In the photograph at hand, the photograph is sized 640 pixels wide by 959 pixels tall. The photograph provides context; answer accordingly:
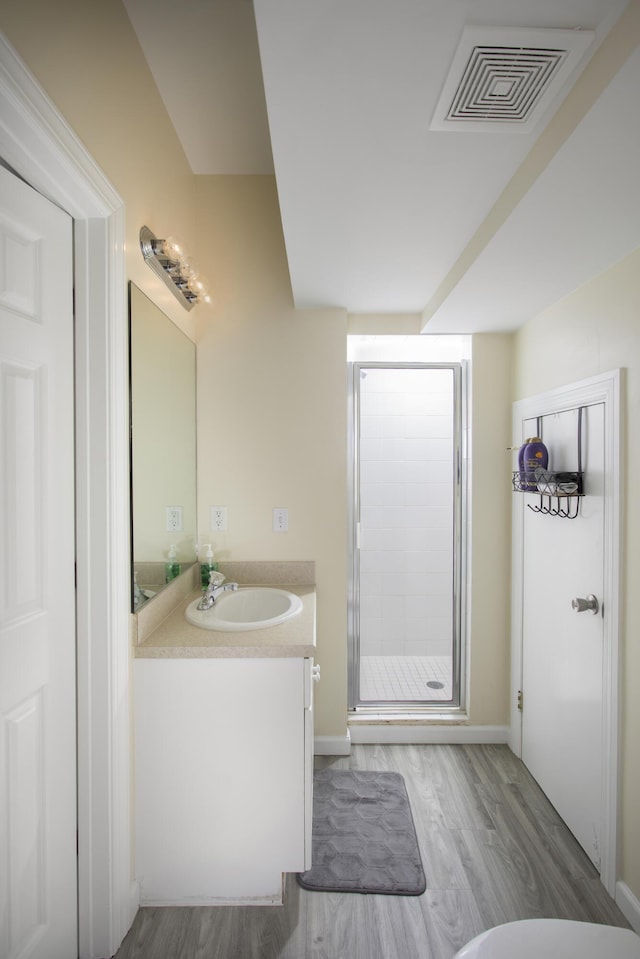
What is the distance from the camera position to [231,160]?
7.11 ft

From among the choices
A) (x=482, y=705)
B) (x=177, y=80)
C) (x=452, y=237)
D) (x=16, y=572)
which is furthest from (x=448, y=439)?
(x=16, y=572)

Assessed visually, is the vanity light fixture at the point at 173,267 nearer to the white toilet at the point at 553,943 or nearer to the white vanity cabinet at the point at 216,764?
the white vanity cabinet at the point at 216,764

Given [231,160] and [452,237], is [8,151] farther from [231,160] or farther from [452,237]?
[231,160]

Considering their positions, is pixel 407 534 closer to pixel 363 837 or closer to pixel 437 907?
pixel 363 837

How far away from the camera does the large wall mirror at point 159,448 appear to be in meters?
1.50

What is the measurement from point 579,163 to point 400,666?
2356 millimetres

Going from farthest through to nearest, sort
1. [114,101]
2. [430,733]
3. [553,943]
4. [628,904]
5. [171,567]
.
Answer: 1. [430,733]
2. [171,567]
3. [628,904]
4. [114,101]
5. [553,943]

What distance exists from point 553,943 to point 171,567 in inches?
60.2

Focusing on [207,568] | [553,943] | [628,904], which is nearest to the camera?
[553,943]

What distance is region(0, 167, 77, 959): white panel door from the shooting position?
1.04m

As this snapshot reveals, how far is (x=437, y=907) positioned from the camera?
1525 mm

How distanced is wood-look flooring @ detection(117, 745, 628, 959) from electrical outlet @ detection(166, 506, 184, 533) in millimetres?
1269

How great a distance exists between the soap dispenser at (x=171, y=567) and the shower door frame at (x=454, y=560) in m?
0.97

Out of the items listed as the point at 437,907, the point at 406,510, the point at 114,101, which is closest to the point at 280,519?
the point at 406,510
